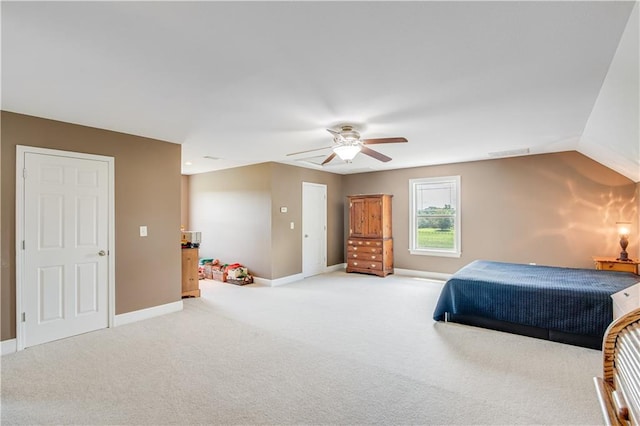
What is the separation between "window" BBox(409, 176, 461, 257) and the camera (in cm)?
641

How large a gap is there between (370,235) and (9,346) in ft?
18.7

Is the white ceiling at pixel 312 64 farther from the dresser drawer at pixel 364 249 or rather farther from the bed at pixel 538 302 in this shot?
the dresser drawer at pixel 364 249

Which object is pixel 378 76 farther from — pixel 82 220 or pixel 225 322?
pixel 82 220

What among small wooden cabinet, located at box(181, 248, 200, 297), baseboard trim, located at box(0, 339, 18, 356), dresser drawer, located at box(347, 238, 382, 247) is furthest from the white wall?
small wooden cabinet, located at box(181, 248, 200, 297)

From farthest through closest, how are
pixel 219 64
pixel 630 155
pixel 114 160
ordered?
pixel 114 160 → pixel 630 155 → pixel 219 64

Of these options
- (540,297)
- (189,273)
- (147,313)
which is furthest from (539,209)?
(147,313)

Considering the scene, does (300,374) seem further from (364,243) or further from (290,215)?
(364,243)

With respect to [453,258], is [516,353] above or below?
below

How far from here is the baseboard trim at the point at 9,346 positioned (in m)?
3.09

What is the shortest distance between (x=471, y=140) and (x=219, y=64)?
3.57 meters

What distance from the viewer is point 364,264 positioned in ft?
22.9

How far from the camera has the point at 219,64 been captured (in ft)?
7.26

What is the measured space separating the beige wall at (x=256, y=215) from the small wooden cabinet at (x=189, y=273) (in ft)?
4.16

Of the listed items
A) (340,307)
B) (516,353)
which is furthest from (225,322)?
(516,353)
